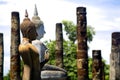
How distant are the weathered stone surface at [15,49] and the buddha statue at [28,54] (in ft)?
36.2

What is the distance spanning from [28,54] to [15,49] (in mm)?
11482

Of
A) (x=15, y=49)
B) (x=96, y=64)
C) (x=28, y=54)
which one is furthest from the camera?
(x=15, y=49)

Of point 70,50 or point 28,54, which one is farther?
point 70,50

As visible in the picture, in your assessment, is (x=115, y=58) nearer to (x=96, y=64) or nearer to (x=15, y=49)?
(x=96, y=64)

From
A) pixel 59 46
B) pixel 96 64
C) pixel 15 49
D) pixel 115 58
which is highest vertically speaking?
pixel 59 46

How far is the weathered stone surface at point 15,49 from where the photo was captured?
1795cm

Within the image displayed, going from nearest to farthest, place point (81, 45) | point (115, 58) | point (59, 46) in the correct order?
point (115, 58) < point (81, 45) < point (59, 46)

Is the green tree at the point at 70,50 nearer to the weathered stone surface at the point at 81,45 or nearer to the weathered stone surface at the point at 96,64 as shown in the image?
the weathered stone surface at the point at 81,45

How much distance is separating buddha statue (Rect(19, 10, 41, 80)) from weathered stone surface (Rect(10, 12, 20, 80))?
11.0 metres

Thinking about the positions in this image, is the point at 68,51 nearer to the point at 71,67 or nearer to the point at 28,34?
the point at 71,67

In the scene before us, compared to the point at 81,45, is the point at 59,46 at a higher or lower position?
higher

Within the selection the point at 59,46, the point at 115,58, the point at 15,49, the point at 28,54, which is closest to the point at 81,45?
the point at 15,49

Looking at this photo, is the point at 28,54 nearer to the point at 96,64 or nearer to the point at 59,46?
the point at 96,64

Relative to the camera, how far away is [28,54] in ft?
21.8
